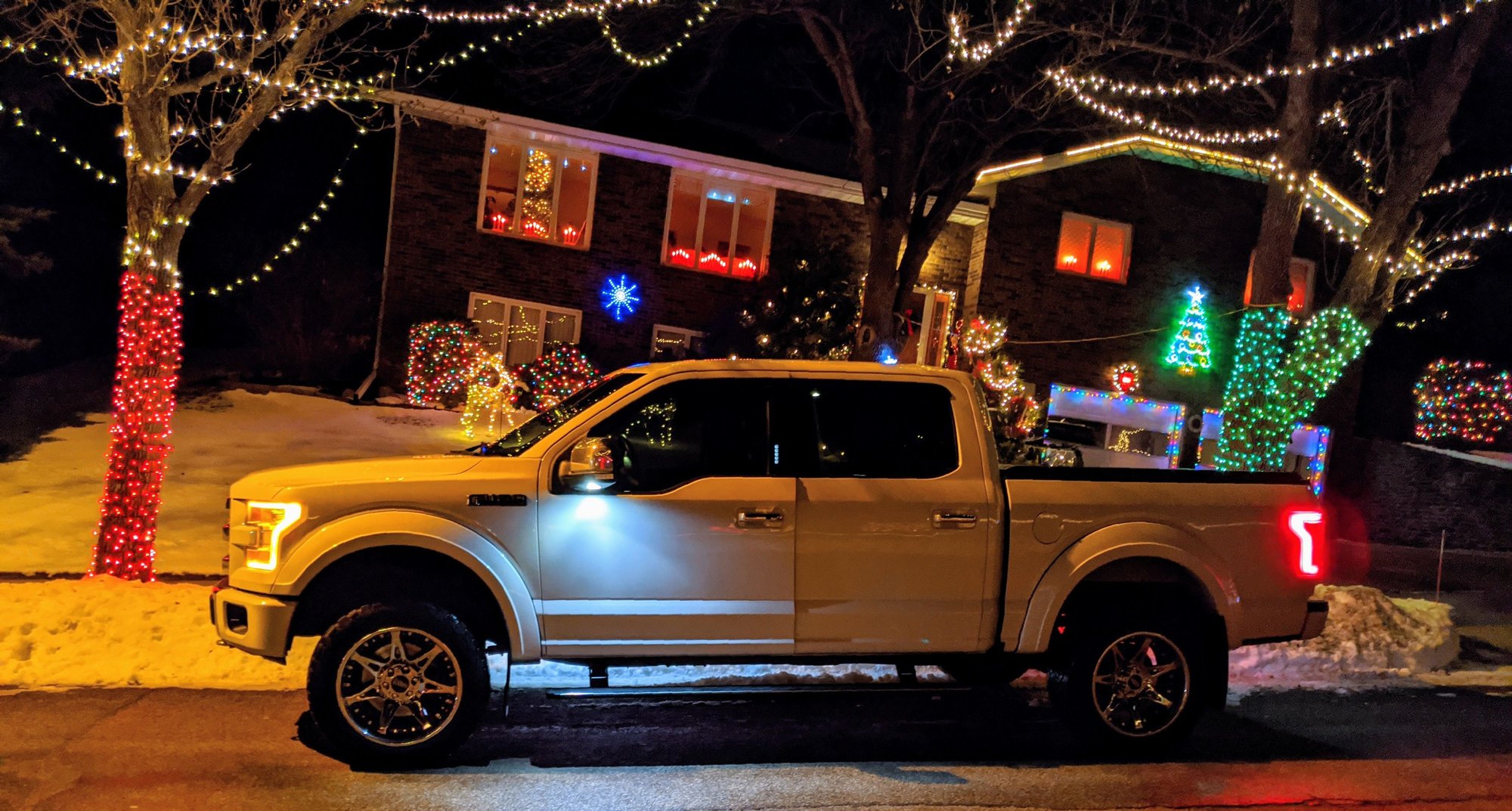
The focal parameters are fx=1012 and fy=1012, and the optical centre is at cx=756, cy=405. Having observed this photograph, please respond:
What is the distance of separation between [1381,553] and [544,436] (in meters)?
14.2

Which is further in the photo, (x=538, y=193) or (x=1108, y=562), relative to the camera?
(x=538, y=193)

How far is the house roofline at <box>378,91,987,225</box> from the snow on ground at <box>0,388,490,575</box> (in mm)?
5186

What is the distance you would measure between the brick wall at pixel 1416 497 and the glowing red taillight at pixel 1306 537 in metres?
13.9

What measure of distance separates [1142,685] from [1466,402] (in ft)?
60.1

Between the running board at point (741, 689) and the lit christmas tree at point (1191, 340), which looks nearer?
the running board at point (741, 689)

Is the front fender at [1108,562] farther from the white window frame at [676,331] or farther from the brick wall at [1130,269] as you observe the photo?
the white window frame at [676,331]

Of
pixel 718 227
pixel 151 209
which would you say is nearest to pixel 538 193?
pixel 718 227

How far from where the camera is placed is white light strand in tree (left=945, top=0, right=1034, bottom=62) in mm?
11211

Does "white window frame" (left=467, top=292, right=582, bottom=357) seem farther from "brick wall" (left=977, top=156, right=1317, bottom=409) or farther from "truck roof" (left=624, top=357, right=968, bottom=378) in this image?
"truck roof" (left=624, top=357, right=968, bottom=378)

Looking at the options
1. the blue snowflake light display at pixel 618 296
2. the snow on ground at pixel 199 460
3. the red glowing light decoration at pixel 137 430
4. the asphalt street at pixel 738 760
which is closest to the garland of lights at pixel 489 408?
the snow on ground at pixel 199 460

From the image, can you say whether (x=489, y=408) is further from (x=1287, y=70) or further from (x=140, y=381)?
(x=1287, y=70)

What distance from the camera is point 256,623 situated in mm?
4898

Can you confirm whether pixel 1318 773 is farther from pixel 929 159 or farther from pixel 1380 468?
pixel 1380 468

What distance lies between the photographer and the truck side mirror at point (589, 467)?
508 cm
